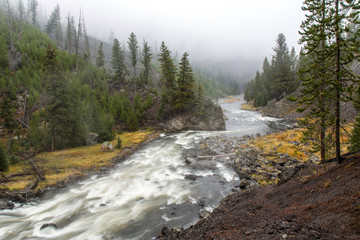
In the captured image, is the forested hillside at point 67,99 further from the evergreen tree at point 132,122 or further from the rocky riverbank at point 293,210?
the rocky riverbank at point 293,210

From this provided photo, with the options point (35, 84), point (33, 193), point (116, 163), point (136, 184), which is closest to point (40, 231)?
point (33, 193)

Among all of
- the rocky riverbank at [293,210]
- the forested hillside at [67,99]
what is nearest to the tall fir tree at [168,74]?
the forested hillside at [67,99]

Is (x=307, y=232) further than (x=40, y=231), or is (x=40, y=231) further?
(x=40, y=231)

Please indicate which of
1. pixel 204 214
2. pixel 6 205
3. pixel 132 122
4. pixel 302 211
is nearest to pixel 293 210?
pixel 302 211

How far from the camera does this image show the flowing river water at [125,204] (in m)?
12.1

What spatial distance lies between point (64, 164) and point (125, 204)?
11081mm

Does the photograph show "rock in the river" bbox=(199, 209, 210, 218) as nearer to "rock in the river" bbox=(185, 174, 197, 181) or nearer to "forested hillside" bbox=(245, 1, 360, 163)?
"rock in the river" bbox=(185, 174, 197, 181)

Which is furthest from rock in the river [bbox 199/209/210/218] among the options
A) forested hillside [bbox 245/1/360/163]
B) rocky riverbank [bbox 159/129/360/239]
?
forested hillside [bbox 245/1/360/163]

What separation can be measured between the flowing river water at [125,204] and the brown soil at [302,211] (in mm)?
2738

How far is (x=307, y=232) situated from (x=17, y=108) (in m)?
45.4

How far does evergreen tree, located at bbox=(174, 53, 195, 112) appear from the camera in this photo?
42.7m

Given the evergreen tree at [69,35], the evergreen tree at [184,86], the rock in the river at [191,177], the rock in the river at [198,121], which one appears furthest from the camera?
the evergreen tree at [69,35]

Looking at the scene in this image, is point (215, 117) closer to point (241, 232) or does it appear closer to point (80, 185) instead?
point (80, 185)

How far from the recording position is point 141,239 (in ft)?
36.6
